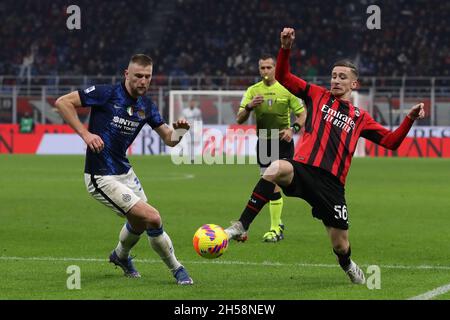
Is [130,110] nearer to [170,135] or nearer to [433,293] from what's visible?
[170,135]

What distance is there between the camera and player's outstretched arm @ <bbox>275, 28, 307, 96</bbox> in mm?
8234

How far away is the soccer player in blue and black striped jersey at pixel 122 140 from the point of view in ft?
28.2

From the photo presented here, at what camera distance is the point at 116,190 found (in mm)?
8656

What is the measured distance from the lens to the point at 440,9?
4488 centimetres

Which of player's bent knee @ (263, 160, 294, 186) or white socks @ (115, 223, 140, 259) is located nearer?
player's bent knee @ (263, 160, 294, 186)

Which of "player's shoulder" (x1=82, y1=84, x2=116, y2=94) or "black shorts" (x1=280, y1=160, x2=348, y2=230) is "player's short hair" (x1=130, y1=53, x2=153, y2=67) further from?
"black shorts" (x1=280, y1=160, x2=348, y2=230)

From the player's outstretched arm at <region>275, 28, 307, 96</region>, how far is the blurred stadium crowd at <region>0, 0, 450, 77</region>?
32.5 m

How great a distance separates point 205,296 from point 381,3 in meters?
39.4

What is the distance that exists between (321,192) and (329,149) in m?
0.42

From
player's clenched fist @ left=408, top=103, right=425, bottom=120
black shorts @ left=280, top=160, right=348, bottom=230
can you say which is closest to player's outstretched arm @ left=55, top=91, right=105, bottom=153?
black shorts @ left=280, top=160, right=348, bottom=230

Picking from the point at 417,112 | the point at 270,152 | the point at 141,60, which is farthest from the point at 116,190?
the point at 270,152

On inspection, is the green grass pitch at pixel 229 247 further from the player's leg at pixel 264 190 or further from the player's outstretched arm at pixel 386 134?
the player's outstretched arm at pixel 386 134
